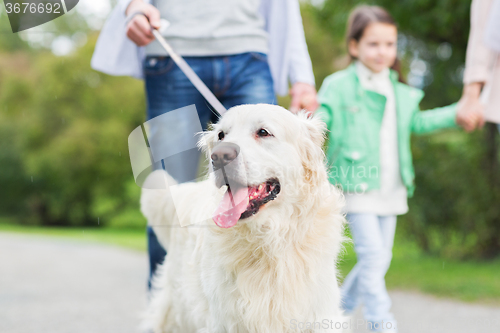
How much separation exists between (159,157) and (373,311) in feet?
5.52

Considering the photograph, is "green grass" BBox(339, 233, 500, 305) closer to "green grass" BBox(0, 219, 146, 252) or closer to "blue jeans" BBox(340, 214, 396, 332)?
"blue jeans" BBox(340, 214, 396, 332)

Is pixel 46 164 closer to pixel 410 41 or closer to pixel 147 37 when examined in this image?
pixel 410 41

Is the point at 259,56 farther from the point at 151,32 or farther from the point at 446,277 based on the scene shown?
the point at 446,277

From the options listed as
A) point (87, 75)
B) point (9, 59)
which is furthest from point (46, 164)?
point (9, 59)

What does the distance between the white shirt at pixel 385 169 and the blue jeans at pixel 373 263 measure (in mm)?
74

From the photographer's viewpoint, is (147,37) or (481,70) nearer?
(147,37)

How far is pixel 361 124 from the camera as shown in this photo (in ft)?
10.9

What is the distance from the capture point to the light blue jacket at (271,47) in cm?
292

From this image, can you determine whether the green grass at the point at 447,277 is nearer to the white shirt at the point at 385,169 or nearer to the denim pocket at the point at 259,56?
the white shirt at the point at 385,169

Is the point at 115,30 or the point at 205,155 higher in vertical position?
the point at 115,30

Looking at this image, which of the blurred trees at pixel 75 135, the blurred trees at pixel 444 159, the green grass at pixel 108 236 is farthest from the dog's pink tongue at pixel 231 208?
the blurred trees at pixel 75 135

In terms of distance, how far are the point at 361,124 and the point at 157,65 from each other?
145cm

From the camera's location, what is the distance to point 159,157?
7.72 ft

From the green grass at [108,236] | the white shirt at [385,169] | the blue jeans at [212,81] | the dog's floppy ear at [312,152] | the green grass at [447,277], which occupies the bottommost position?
the green grass at [108,236]
